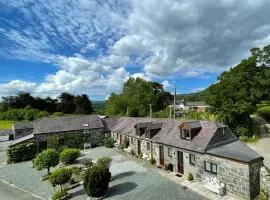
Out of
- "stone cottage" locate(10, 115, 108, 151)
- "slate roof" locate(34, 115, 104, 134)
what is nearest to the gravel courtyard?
"stone cottage" locate(10, 115, 108, 151)

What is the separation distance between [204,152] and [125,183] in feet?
24.0

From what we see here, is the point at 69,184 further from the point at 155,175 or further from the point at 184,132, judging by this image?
the point at 184,132

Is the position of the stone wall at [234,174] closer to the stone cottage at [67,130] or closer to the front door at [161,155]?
the front door at [161,155]

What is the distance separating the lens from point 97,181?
670 inches

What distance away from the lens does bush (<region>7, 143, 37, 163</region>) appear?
2952cm

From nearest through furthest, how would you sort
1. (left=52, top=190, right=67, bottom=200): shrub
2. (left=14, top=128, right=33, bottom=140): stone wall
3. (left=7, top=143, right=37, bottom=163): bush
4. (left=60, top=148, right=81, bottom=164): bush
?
(left=52, top=190, right=67, bottom=200): shrub, (left=60, top=148, right=81, bottom=164): bush, (left=7, top=143, right=37, bottom=163): bush, (left=14, top=128, right=33, bottom=140): stone wall

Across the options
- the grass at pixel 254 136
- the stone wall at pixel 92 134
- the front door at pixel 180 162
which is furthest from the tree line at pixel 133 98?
the front door at pixel 180 162

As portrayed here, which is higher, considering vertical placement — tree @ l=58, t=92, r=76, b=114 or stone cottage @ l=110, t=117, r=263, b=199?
tree @ l=58, t=92, r=76, b=114

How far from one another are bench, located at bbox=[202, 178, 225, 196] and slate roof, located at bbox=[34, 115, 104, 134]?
22977 millimetres

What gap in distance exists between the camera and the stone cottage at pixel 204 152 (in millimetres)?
15422

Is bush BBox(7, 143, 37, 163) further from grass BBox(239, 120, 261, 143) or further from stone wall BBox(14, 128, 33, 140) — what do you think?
grass BBox(239, 120, 261, 143)

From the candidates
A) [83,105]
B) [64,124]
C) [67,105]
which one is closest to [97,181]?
[64,124]

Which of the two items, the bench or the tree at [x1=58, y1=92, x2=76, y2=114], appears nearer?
the bench

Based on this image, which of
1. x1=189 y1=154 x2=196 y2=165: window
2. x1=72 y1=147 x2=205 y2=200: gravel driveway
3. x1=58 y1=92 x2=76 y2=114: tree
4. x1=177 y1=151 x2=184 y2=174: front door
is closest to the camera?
x1=72 y1=147 x2=205 y2=200: gravel driveway
